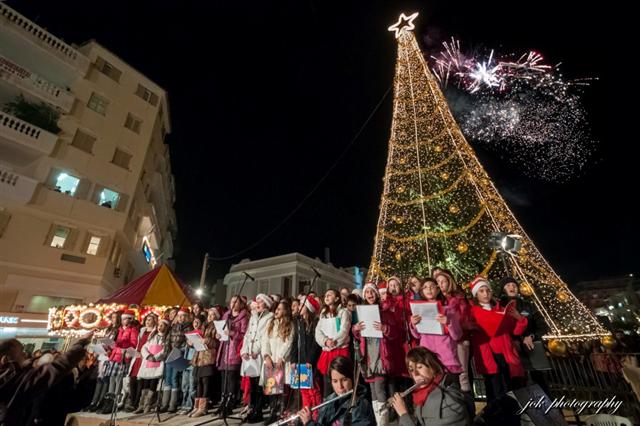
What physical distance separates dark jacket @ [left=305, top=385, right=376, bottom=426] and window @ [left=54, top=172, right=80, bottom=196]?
56.3 feet

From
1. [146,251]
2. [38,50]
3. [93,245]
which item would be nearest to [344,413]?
[93,245]

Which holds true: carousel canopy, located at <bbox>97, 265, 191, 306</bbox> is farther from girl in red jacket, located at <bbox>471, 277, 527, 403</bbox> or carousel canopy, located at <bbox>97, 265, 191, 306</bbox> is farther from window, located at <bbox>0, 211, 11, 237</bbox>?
girl in red jacket, located at <bbox>471, 277, 527, 403</bbox>

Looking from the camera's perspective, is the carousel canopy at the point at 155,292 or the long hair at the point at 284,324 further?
the carousel canopy at the point at 155,292

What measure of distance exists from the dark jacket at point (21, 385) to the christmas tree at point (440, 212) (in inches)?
330

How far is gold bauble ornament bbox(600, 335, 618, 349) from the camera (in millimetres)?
6600

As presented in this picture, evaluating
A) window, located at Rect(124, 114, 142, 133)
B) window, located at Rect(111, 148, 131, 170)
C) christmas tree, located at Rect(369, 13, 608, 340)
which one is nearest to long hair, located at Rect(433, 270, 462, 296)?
christmas tree, located at Rect(369, 13, 608, 340)

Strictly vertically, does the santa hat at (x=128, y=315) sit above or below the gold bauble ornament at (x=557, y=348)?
above

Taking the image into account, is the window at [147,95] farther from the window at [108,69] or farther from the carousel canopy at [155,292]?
the carousel canopy at [155,292]

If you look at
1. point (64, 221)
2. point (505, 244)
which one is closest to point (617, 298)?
point (505, 244)

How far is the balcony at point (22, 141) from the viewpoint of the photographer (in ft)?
44.0

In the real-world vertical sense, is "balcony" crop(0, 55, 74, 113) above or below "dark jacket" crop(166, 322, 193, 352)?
above

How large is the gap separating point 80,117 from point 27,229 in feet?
21.9

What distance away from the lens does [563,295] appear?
27.9 ft

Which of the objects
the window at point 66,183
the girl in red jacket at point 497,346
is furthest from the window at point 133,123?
the girl in red jacket at point 497,346
